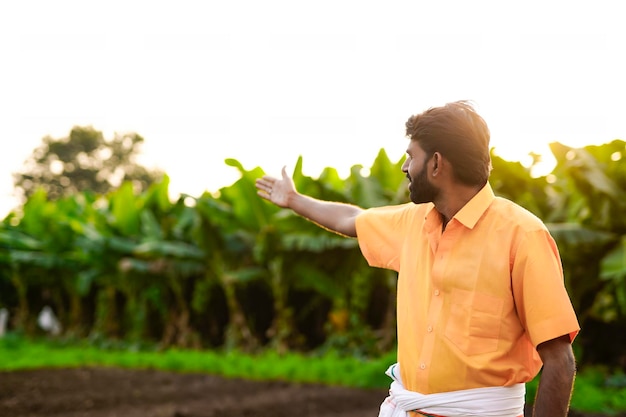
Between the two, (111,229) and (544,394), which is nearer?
(544,394)

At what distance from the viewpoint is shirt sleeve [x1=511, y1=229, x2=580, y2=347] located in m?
1.78

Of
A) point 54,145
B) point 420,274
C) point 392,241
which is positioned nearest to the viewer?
point 420,274

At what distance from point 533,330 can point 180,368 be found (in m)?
8.78

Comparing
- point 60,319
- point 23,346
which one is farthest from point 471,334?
point 60,319

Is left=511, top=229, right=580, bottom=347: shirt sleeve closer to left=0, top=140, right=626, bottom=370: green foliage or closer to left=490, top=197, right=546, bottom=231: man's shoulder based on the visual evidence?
left=490, top=197, right=546, bottom=231: man's shoulder

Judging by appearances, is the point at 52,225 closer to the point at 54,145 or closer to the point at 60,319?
the point at 60,319

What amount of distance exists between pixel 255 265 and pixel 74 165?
25215mm

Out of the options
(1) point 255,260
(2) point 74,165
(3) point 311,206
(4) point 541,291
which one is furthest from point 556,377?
(2) point 74,165

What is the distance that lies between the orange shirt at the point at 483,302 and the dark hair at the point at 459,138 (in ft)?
0.25

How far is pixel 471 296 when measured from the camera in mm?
1860

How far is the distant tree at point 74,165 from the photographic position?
3403cm

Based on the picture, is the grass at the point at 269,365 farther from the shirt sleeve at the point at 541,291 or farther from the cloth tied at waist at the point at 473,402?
the shirt sleeve at the point at 541,291

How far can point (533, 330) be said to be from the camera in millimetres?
1794

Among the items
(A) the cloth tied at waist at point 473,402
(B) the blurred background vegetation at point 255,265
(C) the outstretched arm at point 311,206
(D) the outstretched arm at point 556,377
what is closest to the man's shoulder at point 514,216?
(D) the outstretched arm at point 556,377
